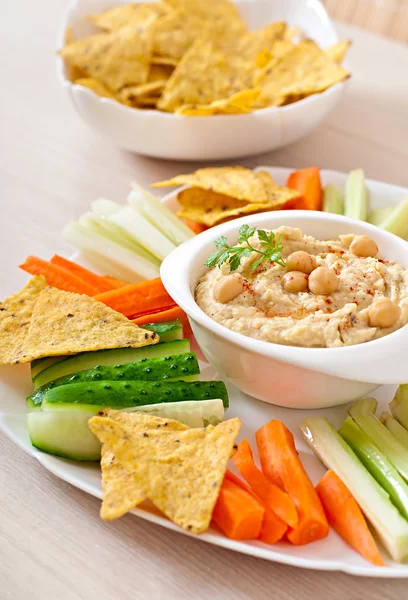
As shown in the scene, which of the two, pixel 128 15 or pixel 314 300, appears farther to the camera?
pixel 128 15

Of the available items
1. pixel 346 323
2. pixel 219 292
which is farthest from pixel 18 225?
pixel 346 323

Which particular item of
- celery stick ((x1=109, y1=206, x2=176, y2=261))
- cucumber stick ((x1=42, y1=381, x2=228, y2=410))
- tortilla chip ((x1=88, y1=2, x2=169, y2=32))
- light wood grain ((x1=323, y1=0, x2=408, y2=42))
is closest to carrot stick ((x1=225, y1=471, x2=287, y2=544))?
cucumber stick ((x1=42, y1=381, x2=228, y2=410))

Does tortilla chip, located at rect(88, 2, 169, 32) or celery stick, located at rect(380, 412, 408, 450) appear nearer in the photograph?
celery stick, located at rect(380, 412, 408, 450)

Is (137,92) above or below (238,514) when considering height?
above

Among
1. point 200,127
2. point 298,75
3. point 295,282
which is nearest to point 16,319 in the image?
point 295,282

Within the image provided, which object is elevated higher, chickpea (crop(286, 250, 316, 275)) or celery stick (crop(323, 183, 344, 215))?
chickpea (crop(286, 250, 316, 275))

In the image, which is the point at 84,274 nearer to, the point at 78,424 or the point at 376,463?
the point at 78,424

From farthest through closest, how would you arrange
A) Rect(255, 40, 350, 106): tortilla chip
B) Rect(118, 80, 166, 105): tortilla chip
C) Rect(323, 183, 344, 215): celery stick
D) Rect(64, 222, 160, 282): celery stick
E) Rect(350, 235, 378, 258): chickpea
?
Rect(118, 80, 166, 105): tortilla chip, Rect(255, 40, 350, 106): tortilla chip, Rect(323, 183, 344, 215): celery stick, Rect(64, 222, 160, 282): celery stick, Rect(350, 235, 378, 258): chickpea

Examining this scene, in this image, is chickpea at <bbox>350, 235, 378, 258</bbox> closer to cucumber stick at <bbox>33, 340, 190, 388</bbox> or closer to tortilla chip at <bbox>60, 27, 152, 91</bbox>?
cucumber stick at <bbox>33, 340, 190, 388</bbox>
